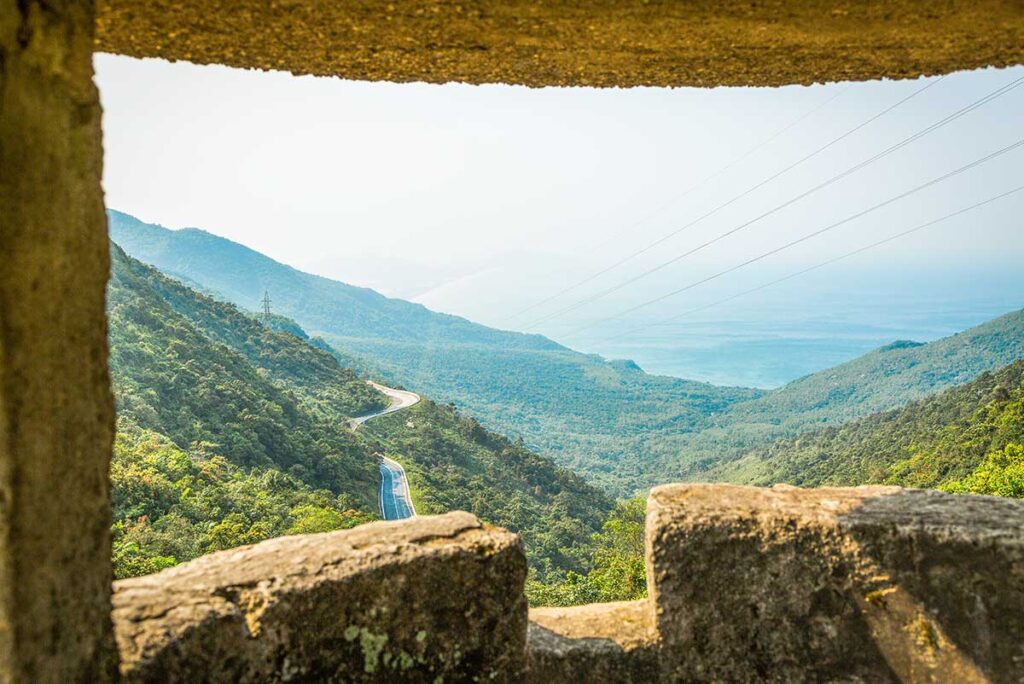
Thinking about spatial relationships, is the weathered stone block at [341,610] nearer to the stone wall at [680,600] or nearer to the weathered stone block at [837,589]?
the stone wall at [680,600]

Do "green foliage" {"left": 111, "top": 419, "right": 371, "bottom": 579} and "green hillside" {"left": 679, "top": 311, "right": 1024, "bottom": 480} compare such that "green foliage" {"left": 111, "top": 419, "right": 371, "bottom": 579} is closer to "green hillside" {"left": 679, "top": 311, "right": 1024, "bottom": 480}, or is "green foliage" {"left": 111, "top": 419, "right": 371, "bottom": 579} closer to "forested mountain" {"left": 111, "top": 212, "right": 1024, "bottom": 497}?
"green hillside" {"left": 679, "top": 311, "right": 1024, "bottom": 480}

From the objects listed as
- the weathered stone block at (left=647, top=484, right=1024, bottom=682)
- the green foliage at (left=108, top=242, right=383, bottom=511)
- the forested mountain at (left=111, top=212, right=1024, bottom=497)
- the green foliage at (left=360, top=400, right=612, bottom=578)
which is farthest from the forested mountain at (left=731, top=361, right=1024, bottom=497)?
the green foliage at (left=108, top=242, right=383, bottom=511)

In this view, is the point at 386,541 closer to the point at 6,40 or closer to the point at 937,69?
the point at 6,40

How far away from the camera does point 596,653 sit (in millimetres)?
2832

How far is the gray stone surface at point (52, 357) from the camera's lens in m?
1.44

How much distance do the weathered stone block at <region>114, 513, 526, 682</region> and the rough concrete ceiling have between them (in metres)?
1.65

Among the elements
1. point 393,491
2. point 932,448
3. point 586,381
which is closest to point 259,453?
point 393,491

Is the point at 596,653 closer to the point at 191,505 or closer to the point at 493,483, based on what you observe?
the point at 191,505

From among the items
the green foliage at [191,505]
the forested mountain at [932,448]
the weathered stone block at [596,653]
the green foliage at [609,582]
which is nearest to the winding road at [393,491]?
the green foliage at [191,505]

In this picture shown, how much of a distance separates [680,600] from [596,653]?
1.32 ft

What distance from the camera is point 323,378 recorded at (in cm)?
5806

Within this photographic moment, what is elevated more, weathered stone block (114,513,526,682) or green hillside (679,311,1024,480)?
green hillside (679,311,1024,480)

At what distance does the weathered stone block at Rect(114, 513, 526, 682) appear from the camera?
206 centimetres

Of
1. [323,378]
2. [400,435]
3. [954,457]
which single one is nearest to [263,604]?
[954,457]
